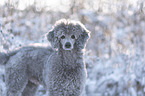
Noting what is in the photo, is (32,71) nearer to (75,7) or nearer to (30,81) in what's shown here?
(30,81)

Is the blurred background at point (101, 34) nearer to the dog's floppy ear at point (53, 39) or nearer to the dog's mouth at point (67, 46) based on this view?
the dog's floppy ear at point (53, 39)

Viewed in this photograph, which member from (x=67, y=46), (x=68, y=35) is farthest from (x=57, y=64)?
(x=68, y=35)

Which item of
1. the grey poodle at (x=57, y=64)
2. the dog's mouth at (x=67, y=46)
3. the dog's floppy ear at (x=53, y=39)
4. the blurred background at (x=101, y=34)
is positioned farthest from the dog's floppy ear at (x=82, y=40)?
the blurred background at (x=101, y=34)

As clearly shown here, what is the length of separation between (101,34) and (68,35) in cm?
505

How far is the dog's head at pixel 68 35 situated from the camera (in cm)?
326

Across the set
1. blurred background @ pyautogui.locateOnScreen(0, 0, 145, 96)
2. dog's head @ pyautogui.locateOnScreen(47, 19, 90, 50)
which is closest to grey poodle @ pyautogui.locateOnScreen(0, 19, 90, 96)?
dog's head @ pyautogui.locateOnScreen(47, 19, 90, 50)

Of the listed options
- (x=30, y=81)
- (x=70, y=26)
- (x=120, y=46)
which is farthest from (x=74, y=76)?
(x=120, y=46)

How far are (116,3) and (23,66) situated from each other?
538 cm

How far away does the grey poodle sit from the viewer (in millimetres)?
3256

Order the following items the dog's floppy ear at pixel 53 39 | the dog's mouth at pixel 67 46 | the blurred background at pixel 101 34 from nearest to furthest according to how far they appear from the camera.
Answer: the dog's mouth at pixel 67 46 < the dog's floppy ear at pixel 53 39 < the blurred background at pixel 101 34

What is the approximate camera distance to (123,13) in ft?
26.6

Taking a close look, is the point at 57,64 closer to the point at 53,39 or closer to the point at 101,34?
the point at 53,39

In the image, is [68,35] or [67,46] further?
[68,35]

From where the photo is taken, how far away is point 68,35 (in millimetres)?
3258
